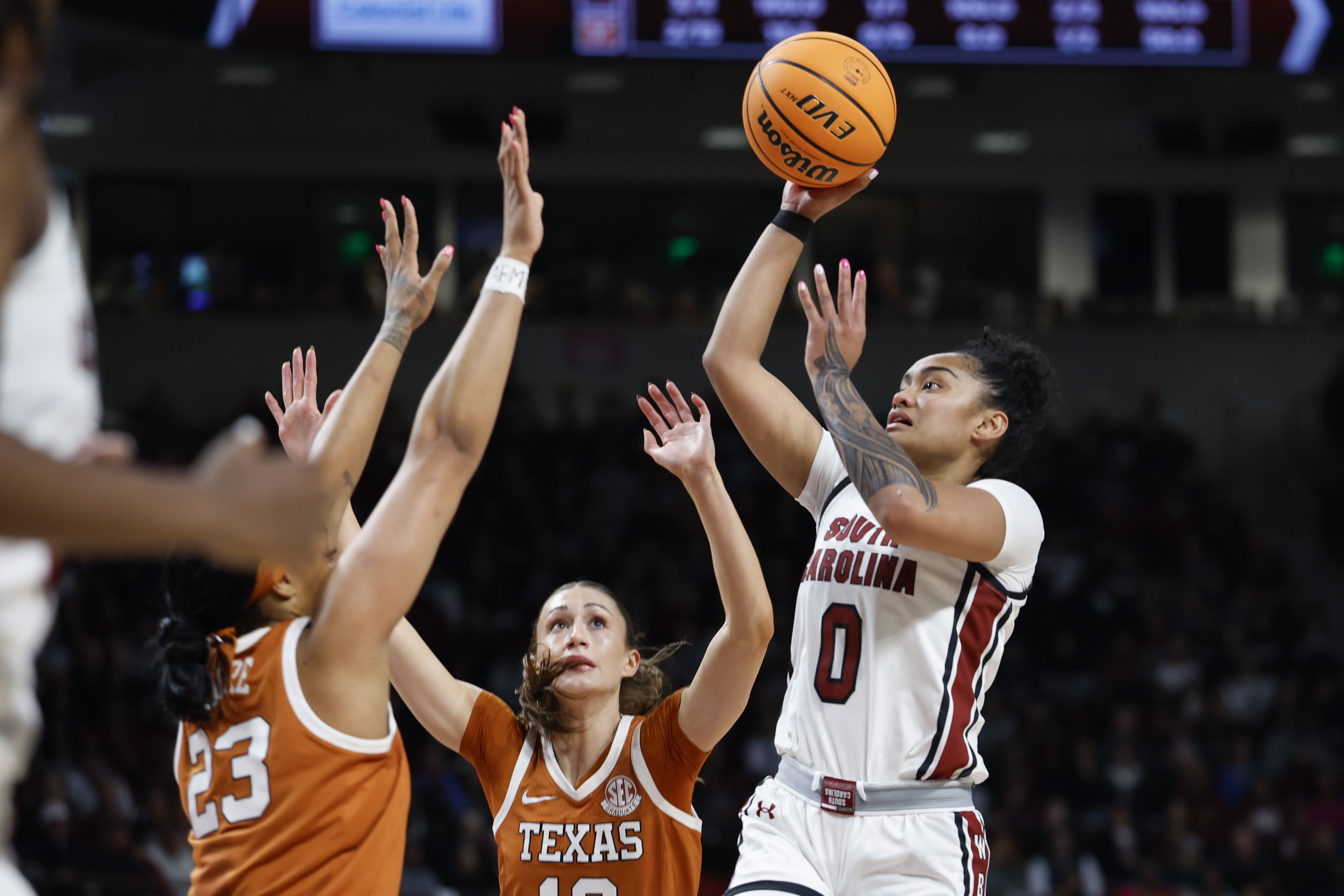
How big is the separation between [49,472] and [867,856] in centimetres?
210

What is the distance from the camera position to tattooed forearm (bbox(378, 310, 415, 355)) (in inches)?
103

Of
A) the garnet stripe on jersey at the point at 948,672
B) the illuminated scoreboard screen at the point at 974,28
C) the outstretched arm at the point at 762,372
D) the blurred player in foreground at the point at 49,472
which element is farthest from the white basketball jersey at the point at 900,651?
the illuminated scoreboard screen at the point at 974,28

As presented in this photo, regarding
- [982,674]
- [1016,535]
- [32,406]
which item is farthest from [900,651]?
[32,406]

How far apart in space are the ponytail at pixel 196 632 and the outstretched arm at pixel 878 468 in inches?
52.2

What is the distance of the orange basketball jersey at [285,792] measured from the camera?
227cm

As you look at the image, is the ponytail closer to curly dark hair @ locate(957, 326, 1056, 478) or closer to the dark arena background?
curly dark hair @ locate(957, 326, 1056, 478)

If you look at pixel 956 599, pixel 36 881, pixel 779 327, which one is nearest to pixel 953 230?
pixel 779 327

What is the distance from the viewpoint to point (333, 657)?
7.14 ft

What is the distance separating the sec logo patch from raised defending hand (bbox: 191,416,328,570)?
1.96m

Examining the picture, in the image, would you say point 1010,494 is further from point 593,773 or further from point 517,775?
point 517,775

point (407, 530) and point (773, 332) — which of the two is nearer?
point (407, 530)

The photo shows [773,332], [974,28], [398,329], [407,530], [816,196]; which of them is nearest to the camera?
[407,530]

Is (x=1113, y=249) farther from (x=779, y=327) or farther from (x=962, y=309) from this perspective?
(x=779, y=327)

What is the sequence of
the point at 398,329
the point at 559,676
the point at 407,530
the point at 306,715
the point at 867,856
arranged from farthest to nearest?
the point at 559,676, the point at 867,856, the point at 398,329, the point at 306,715, the point at 407,530
